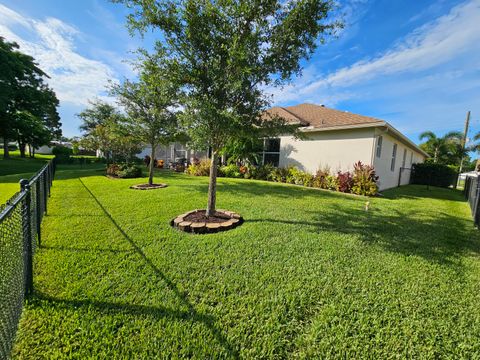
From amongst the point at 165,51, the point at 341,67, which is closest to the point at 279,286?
the point at 165,51

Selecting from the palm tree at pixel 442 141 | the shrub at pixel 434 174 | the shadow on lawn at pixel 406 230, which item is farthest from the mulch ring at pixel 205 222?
the palm tree at pixel 442 141

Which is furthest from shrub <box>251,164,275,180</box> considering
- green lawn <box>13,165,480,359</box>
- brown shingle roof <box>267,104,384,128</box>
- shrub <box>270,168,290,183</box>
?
green lawn <box>13,165,480,359</box>

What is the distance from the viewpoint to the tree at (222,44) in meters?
3.74

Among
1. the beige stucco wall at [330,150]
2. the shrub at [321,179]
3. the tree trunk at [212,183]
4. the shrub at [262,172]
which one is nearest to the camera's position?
the tree trunk at [212,183]

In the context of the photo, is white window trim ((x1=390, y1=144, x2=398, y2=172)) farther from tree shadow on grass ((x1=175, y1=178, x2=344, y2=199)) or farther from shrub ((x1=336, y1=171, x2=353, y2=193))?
tree shadow on grass ((x1=175, y1=178, x2=344, y2=199))

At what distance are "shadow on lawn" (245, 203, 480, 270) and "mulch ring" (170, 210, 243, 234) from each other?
46cm

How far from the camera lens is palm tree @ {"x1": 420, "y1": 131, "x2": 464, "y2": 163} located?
22794 mm

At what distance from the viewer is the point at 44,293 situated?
2400mm

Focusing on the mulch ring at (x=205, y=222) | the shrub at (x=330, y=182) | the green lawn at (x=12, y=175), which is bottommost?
the green lawn at (x=12, y=175)

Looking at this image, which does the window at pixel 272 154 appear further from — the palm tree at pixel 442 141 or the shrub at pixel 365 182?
the palm tree at pixel 442 141

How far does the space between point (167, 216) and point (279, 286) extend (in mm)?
3450

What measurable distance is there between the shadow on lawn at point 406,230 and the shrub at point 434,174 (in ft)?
45.0

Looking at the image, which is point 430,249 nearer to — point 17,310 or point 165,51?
point 17,310

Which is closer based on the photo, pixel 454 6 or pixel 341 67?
pixel 454 6
